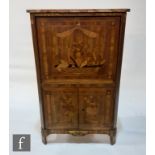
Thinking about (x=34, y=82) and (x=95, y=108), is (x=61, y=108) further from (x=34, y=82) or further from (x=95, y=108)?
(x=34, y=82)

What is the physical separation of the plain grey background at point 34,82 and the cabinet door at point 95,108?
0.60 feet

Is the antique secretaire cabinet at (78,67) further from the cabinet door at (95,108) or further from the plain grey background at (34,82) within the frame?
the plain grey background at (34,82)

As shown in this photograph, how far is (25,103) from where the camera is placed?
260 centimetres

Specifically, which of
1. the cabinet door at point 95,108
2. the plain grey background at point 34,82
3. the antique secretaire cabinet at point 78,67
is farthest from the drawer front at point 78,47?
the plain grey background at point 34,82

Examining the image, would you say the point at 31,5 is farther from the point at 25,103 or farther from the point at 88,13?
the point at 88,13

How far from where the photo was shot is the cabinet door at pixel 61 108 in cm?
198

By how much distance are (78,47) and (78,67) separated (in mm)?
131

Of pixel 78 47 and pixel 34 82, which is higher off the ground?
pixel 78 47

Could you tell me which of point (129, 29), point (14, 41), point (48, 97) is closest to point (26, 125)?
point (48, 97)

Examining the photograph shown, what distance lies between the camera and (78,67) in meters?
1.90

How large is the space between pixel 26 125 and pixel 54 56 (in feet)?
2.37

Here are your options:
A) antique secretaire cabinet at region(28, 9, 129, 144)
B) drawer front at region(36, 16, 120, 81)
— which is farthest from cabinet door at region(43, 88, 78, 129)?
drawer front at region(36, 16, 120, 81)

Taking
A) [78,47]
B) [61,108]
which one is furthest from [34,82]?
[78,47]

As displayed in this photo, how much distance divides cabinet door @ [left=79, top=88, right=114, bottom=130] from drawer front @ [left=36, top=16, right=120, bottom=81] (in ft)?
0.36
